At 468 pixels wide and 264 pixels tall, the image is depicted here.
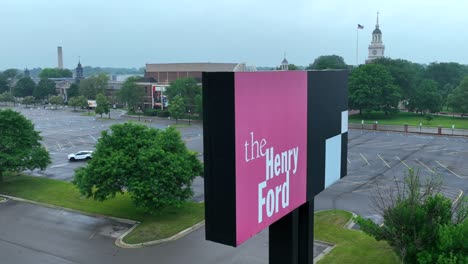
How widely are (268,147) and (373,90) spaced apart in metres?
65.5

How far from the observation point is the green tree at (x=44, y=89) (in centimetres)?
12106

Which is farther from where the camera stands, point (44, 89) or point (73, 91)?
point (44, 89)

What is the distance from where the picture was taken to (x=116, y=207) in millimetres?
28797

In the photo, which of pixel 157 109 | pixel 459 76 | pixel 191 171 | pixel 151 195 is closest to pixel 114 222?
pixel 151 195

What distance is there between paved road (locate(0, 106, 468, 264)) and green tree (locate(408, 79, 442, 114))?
2423 cm

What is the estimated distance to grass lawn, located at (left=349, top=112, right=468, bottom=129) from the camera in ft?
227

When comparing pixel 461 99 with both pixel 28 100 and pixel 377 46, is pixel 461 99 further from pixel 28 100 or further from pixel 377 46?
pixel 28 100

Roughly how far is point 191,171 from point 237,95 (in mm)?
18328

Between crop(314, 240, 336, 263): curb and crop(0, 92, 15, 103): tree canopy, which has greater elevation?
crop(0, 92, 15, 103): tree canopy

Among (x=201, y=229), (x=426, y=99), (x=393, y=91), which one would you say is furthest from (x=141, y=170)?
(x=426, y=99)

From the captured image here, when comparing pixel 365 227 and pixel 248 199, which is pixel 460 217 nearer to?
pixel 365 227

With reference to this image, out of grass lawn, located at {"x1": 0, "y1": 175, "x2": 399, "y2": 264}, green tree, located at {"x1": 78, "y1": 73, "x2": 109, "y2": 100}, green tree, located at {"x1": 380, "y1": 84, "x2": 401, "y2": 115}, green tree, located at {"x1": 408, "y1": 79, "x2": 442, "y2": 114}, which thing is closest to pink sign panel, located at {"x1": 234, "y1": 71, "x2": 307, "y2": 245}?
grass lawn, located at {"x1": 0, "y1": 175, "x2": 399, "y2": 264}

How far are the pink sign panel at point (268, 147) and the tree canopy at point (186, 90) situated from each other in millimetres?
66030

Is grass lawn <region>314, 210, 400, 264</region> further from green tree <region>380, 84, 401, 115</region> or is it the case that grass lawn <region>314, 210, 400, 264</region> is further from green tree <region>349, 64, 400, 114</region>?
green tree <region>380, 84, 401, 115</region>
